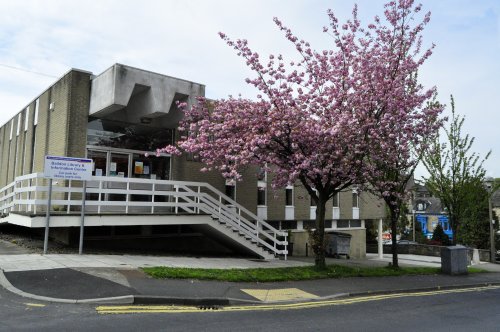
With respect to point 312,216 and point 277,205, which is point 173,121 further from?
point 312,216

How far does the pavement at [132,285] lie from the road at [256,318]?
35 centimetres

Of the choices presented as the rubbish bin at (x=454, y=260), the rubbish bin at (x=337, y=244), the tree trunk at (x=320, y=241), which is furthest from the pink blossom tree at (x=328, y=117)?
the rubbish bin at (x=337, y=244)

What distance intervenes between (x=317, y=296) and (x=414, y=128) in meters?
7.01

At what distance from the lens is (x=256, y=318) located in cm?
752

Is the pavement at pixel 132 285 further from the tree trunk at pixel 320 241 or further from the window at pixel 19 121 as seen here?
the window at pixel 19 121

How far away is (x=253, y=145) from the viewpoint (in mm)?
12438

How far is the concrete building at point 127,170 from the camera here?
14.8 meters

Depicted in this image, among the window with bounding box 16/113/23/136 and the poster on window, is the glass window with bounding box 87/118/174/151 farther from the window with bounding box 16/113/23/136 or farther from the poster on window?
the window with bounding box 16/113/23/136

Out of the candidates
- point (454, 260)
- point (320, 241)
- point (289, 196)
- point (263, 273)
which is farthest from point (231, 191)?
point (454, 260)

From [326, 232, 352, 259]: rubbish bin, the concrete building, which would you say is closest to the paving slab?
Answer: the concrete building

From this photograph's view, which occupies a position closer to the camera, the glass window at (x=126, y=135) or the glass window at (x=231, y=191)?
the glass window at (x=126, y=135)

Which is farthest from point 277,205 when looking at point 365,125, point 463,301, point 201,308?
point 201,308

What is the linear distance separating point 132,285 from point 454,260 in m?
12.5

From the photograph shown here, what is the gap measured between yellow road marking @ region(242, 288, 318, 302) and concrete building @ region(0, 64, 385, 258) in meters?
4.77
